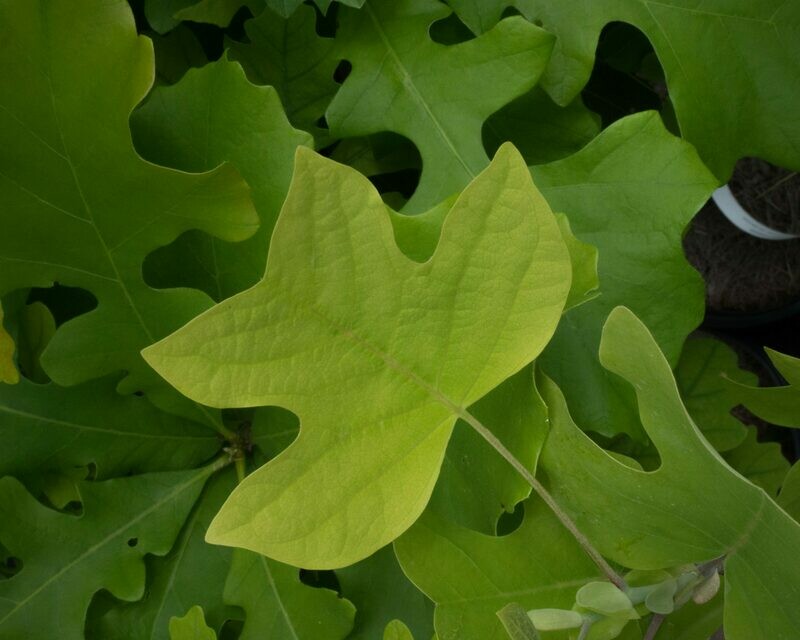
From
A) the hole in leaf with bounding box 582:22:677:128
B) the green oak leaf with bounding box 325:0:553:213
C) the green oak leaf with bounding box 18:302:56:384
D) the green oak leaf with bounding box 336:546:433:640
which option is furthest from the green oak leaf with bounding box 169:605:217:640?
the hole in leaf with bounding box 582:22:677:128

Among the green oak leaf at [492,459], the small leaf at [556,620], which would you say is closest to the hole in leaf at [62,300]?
the green oak leaf at [492,459]

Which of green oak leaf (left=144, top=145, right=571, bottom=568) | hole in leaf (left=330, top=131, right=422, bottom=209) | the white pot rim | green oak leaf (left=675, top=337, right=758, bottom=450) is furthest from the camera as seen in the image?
the white pot rim

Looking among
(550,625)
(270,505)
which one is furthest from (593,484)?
(270,505)

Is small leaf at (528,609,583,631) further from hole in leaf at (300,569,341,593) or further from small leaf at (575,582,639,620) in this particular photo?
hole in leaf at (300,569,341,593)

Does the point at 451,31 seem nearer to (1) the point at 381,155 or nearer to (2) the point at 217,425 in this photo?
(1) the point at 381,155

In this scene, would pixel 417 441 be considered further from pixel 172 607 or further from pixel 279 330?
pixel 172 607
